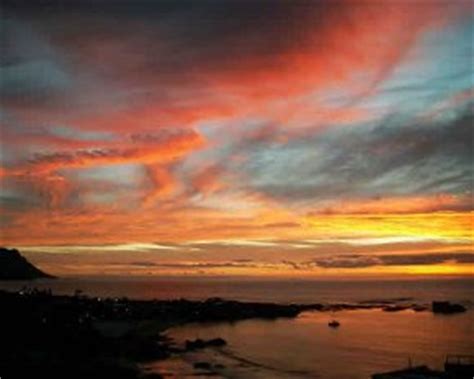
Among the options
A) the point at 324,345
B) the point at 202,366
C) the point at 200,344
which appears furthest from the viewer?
the point at 324,345

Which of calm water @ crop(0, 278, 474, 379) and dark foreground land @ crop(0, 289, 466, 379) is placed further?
calm water @ crop(0, 278, 474, 379)

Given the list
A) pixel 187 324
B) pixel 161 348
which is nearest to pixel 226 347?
pixel 161 348

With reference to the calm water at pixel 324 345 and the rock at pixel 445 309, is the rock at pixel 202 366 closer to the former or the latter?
the calm water at pixel 324 345

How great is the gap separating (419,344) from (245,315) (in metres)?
32.3

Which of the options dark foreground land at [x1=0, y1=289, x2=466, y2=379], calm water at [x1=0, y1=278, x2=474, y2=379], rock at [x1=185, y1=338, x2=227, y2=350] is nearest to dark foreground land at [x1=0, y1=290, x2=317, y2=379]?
dark foreground land at [x1=0, y1=289, x2=466, y2=379]

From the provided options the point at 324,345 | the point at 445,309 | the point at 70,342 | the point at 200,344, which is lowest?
the point at 324,345

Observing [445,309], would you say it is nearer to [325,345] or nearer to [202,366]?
[325,345]

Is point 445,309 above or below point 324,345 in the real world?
above

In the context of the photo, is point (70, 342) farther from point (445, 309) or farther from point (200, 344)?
point (445, 309)

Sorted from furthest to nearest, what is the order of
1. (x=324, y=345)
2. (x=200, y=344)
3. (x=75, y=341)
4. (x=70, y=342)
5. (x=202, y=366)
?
(x=324, y=345), (x=200, y=344), (x=75, y=341), (x=70, y=342), (x=202, y=366)

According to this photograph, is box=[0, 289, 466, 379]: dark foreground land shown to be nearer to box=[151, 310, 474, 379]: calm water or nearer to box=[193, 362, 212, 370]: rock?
box=[151, 310, 474, 379]: calm water

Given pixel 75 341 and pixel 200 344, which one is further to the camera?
pixel 200 344

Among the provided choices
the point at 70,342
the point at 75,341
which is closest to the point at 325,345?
the point at 75,341

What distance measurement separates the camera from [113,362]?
39.7m
